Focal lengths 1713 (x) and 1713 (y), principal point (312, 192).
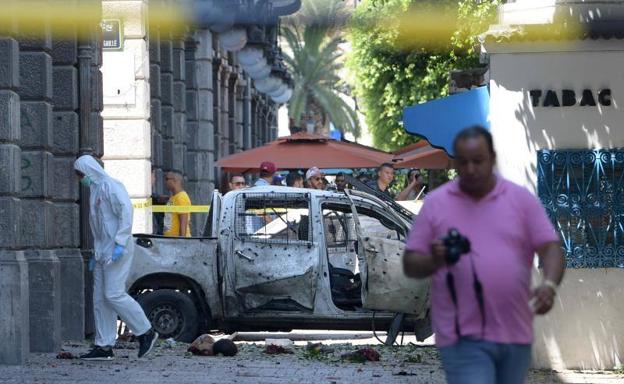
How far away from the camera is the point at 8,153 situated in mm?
14422

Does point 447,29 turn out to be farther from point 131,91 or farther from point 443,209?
point 443,209

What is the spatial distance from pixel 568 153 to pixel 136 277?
4735 mm

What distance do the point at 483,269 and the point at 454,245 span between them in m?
0.27

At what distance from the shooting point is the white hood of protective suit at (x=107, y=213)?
14812mm

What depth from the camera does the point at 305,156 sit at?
87.7 ft

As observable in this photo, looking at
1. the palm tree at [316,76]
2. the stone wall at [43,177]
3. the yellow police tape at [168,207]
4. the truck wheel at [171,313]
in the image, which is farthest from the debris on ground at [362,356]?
the palm tree at [316,76]

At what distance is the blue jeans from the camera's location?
23.4ft

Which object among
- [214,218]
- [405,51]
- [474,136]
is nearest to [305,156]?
[214,218]

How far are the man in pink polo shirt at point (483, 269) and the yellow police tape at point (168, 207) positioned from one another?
499 inches

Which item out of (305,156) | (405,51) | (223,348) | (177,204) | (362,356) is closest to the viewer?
(362,356)

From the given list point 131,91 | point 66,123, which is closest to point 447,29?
point 131,91

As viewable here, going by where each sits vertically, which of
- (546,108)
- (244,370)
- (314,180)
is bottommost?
(244,370)

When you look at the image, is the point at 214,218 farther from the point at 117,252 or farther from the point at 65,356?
the point at 65,356

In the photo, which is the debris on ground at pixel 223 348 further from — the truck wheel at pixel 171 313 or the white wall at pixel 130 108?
the white wall at pixel 130 108
